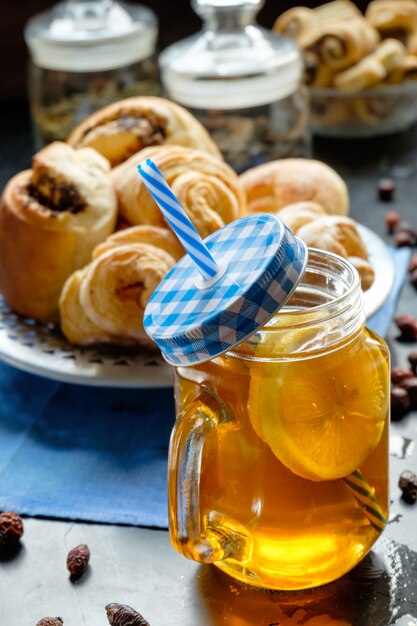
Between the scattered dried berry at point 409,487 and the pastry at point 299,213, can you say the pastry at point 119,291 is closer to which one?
the pastry at point 299,213

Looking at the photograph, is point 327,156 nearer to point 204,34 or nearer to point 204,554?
point 204,34

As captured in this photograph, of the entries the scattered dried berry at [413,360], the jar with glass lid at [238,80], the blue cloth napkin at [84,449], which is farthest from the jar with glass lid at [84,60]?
the scattered dried berry at [413,360]

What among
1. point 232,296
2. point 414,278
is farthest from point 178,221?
point 414,278

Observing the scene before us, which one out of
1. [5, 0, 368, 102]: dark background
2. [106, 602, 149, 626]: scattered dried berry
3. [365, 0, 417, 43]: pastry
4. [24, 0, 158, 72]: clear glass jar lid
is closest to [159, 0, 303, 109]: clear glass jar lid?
[24, 0, 158, 72]: clear glass jar lid

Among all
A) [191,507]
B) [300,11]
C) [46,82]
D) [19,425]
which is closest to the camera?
[191,507]

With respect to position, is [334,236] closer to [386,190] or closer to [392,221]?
[392,221]

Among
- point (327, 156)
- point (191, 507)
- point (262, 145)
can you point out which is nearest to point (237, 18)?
point (262, 145)
